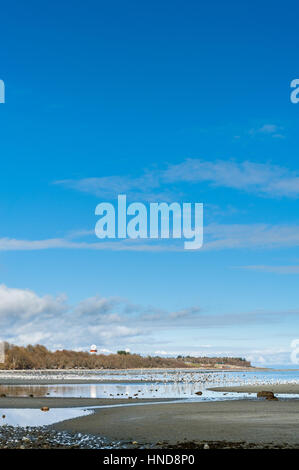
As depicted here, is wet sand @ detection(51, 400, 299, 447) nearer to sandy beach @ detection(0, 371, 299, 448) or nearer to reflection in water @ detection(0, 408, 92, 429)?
sandy beach @ detection(0, 371, 299, 448)

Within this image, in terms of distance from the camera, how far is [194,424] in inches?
1280

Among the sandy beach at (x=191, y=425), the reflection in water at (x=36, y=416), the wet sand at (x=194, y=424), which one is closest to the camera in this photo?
the sandy beach at (x=191, y=425)

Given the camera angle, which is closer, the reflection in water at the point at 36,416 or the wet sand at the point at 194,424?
the wet sand at the point at 194,424

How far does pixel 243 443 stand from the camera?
2456 centimetres

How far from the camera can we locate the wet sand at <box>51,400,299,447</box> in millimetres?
27156

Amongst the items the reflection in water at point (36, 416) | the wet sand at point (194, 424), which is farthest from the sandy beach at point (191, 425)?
the reflection in water at point (36, 416)

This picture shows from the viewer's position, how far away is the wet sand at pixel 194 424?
27156mm

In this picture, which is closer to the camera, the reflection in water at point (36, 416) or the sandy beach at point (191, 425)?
the sandy beach at point (191, 425)

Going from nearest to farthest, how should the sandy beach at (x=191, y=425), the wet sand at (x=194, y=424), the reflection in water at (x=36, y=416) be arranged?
the sandy beach at (x=191, y=425), the wet sand at (x=194, y=424), the reflection in water at (x=36, y=416)

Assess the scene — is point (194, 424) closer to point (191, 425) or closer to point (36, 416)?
point (191, 425)

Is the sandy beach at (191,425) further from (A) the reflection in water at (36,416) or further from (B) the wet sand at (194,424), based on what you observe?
(A) the reflection in water at (36,416)
